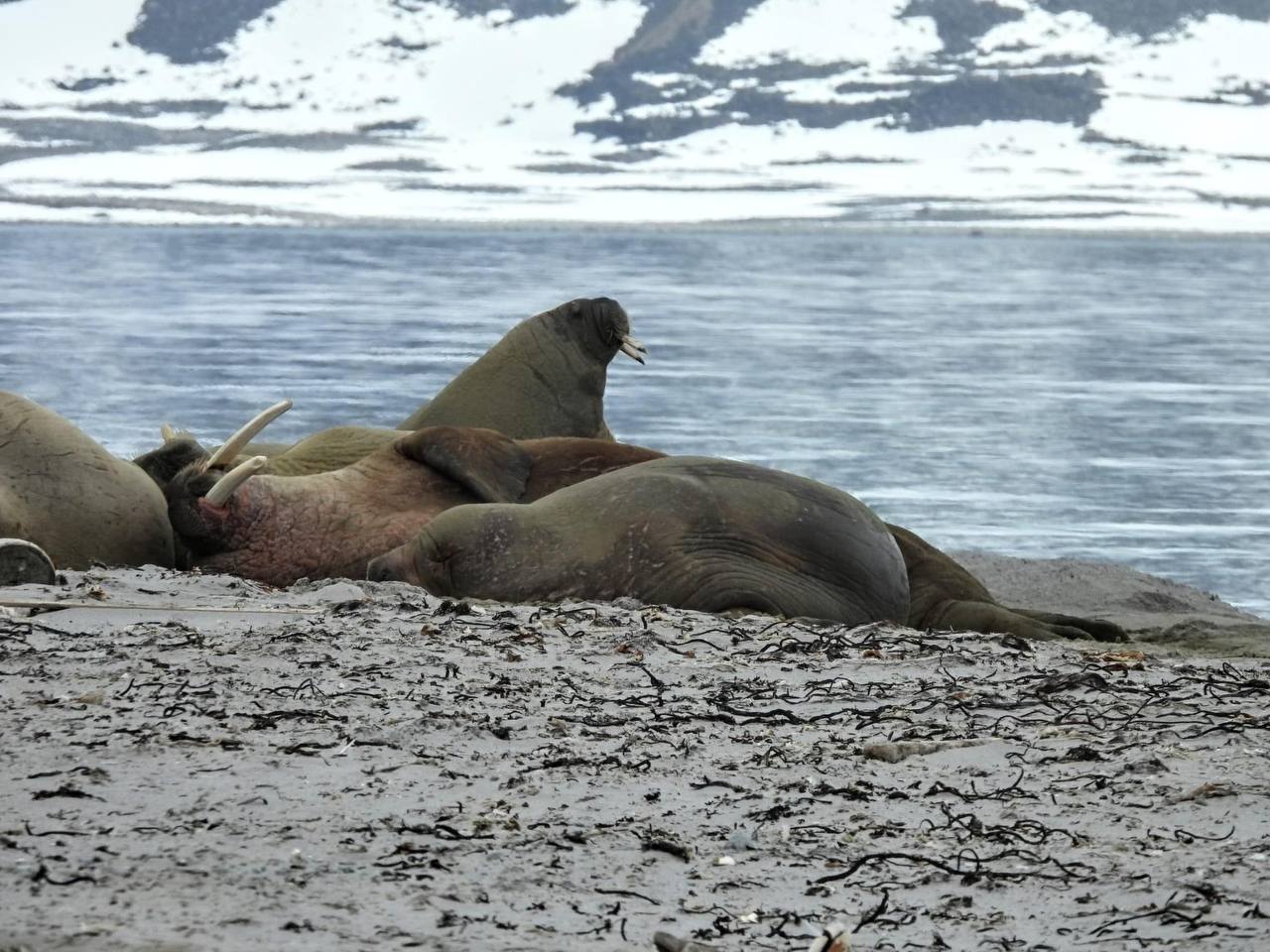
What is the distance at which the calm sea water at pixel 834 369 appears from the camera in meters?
11.9

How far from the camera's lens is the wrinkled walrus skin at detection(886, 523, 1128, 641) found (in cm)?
707

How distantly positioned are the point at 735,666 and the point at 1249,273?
41628 millimetres

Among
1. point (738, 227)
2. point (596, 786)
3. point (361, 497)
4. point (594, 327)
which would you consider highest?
point (594, 327)

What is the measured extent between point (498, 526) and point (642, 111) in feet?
340

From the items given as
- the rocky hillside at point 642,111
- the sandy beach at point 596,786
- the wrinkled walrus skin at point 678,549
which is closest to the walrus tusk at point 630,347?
the wrinkled walrus skin at point 678,549

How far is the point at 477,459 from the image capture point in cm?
791

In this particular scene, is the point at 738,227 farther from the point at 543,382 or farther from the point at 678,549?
the point at 678,549

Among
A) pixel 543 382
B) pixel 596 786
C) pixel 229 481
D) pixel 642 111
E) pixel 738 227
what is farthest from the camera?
pixel 642 111

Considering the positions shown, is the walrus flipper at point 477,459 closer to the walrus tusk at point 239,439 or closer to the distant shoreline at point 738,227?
the walrus tusk at point 239,439

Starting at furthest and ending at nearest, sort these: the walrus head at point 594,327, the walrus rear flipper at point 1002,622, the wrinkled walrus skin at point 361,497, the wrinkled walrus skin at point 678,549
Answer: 1. the walrus head at point 594,327
2. the wrinkled walrus skin at point 361,497
3. the walrus rear flipper at point 1002,622
4. the wrinkled walrus skin at point 678,549

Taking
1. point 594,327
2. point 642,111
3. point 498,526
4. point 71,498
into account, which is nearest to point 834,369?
point 594,327

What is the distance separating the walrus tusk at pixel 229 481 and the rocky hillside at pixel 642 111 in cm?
5647

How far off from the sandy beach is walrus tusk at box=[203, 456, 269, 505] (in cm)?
154

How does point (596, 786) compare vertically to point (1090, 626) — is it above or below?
above
